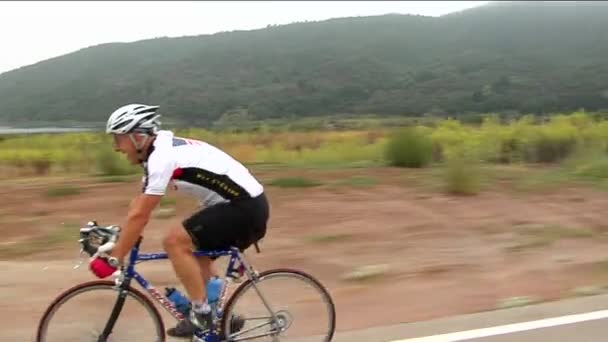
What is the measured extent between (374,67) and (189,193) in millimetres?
54922

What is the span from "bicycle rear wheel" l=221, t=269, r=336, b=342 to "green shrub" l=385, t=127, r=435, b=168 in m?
9.45

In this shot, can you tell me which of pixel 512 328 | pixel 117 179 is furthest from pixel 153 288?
pixel 117 179

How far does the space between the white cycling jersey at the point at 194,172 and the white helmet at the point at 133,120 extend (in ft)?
0.30

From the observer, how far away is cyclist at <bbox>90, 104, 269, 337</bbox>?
438cm

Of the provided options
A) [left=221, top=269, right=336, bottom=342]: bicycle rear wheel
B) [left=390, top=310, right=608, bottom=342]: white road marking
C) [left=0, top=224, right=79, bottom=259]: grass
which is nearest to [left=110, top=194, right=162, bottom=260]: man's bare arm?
[left=221, top=269, right=336, bottom=342]: bicycle rear wheel

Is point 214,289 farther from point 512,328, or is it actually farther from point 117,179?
point 117,179

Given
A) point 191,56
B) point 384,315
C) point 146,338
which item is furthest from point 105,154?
point 191,56

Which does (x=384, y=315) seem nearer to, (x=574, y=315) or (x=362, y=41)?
(x=574, y=315)

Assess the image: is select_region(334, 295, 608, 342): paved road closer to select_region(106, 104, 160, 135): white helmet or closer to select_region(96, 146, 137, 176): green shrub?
select_region(106, 104, 160, 135): white helmet

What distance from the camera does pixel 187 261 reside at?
15.1 feet

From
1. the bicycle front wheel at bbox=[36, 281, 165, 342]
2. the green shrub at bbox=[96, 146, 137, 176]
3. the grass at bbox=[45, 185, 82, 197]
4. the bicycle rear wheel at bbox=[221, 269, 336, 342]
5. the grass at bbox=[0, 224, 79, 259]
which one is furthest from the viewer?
the green shrub at bbox=[96, 146, 137, 176]

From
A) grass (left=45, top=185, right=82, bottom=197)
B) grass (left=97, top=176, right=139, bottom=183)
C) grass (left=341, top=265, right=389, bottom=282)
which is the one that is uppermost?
grass (left=45, top=185, right=82, bottom=197)

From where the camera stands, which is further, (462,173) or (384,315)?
(462,173)

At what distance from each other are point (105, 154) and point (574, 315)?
394 inches
